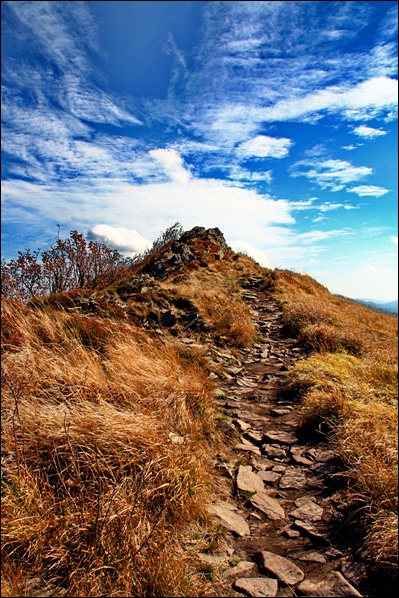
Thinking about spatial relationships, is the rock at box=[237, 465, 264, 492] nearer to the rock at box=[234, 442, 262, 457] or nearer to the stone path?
the stone path

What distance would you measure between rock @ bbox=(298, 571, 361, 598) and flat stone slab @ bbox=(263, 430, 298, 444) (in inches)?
103

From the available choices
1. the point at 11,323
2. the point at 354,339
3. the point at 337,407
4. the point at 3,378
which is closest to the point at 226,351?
the point at 354,339

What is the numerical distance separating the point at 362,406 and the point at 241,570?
3391mm

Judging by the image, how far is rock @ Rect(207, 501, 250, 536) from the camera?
348cm

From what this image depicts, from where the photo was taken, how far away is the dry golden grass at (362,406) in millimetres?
3363

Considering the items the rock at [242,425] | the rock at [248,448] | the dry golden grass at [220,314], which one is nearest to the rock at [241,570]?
the rock at [248,448]

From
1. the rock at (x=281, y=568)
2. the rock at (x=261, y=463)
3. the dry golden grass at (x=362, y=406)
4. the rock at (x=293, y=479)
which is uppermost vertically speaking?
the dry golden grass at (x=362, y=406)

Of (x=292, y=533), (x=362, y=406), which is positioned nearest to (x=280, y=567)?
(x=292, y=533)

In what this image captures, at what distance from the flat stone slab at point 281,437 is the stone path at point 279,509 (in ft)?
0.05

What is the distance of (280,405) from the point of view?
22.6 ft

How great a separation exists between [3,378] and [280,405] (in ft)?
16.7

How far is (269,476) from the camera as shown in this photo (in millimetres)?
4609

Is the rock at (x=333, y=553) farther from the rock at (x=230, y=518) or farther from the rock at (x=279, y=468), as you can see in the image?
the rock at (x=279, y=468)

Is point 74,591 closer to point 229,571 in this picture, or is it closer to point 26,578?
point 26,578
